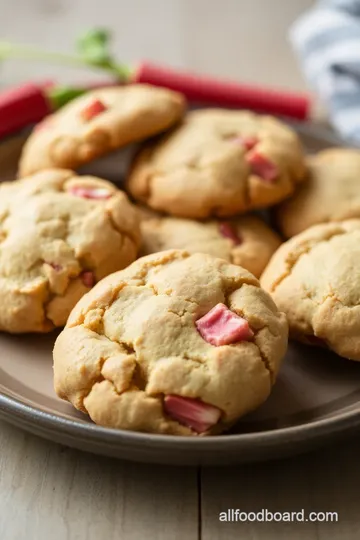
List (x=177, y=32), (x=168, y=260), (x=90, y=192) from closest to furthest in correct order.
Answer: (x=168, y=260) < (x=90, y=192) < (x=177, y=32)

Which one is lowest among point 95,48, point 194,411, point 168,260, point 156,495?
point 156,495

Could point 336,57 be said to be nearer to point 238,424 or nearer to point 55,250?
point 55,250

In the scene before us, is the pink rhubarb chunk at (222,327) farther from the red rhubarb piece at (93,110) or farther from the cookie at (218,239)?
the red rhubarb piece at (93,110)

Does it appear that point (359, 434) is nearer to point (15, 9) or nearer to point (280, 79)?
point (280, 79)

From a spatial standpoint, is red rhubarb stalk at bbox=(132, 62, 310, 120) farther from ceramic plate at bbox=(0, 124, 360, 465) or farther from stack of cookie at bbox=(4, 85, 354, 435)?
ceramic plate at bbox=(0, 124, 360, 465)

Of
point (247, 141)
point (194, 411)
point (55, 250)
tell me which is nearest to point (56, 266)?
point (55, 250)

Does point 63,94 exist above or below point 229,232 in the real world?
above

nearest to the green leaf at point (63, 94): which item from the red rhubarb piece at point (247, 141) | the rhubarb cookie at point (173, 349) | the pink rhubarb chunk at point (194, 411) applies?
A: the red rhubarb piece at point (247, 141)

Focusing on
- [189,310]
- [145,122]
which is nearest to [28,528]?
[189,310]
